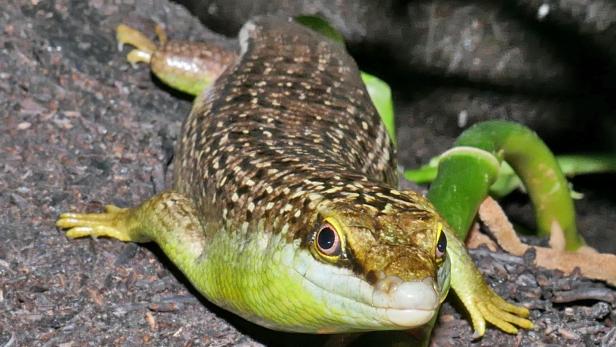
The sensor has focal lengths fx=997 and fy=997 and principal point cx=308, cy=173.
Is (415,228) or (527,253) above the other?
(415,228)

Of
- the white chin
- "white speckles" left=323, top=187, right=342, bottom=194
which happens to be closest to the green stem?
"white speckles" left=323, top=187, right=342, bottom=194

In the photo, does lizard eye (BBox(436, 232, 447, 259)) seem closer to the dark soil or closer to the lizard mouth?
the lizard mouth

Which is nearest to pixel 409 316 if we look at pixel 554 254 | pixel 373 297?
pixel 373 297

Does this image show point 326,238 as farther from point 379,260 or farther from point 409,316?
point 409,316

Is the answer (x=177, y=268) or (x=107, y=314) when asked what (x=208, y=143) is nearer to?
(x=177, y=268)

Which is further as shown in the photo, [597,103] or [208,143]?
[597,103]

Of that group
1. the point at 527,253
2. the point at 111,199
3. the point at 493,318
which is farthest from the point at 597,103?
the point at 111,199

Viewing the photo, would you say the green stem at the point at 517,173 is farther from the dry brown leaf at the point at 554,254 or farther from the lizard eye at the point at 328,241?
the lizard eye at the point at 328,241
